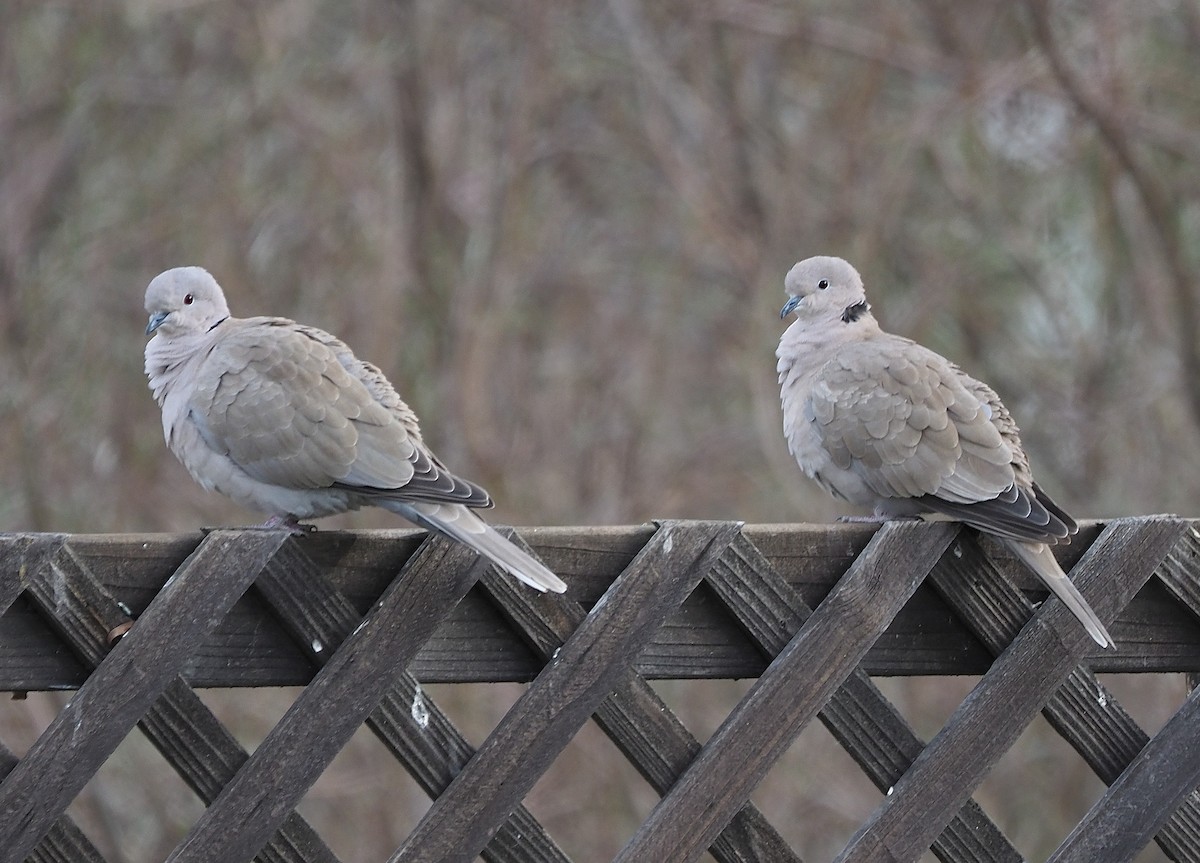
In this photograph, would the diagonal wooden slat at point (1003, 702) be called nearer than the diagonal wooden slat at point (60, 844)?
No

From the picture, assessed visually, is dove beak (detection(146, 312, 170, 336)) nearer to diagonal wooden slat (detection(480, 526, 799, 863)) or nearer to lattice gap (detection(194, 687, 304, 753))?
diagonal wooden slat (detection(480, 526, 799, 863))

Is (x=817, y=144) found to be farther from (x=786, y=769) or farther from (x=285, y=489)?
(x=285, y=489)

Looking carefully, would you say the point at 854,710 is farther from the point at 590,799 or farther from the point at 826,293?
the point at 590,799

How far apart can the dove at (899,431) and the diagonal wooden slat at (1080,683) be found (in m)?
0.35

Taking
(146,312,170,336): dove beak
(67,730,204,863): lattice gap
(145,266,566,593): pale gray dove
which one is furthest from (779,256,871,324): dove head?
(67,730,204,863): lattice gap

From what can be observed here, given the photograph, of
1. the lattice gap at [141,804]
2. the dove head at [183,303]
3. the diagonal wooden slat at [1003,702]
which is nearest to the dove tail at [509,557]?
the diagonal wooden slat at [1003,702]

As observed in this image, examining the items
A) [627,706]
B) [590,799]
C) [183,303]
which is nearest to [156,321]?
[183,303]

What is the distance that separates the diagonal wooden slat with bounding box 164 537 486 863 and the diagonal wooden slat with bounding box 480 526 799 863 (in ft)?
0.26

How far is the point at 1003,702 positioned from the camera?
88.6 inches

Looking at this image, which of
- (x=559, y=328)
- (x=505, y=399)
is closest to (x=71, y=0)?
(x=505, y=399)

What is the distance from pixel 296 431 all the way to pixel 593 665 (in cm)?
109

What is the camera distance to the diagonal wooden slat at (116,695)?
1.78 metres

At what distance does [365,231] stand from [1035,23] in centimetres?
346

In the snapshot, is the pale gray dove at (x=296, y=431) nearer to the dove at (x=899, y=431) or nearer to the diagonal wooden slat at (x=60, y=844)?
the diagonal wooden slat at (x=60, y=844)
